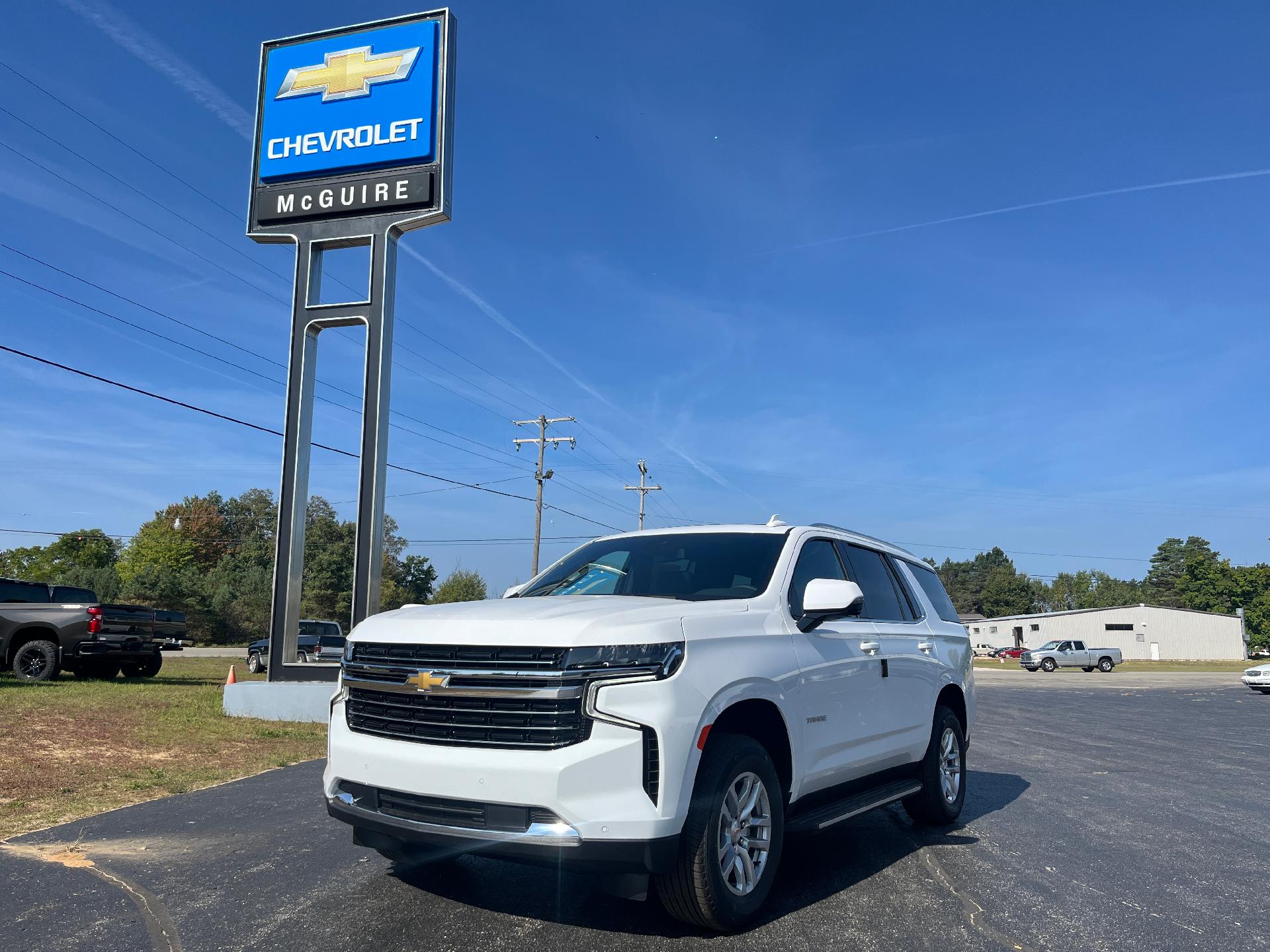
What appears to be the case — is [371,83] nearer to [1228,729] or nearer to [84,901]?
[84,901]

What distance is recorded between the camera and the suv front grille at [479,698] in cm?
386

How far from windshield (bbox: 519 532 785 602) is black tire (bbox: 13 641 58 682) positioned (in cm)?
1492

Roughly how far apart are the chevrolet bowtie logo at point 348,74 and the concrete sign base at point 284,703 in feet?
31.3

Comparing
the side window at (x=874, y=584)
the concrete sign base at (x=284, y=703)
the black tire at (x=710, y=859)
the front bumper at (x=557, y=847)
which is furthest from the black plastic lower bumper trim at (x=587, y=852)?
the concrete sign base at (x=284, y=703)

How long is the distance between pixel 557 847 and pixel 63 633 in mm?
16834

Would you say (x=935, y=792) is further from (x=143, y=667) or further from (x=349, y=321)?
(x=143, y=667)

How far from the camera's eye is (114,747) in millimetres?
9883

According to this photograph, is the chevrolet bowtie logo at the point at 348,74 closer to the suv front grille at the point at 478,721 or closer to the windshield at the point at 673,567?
the windshield at the point at 673,567

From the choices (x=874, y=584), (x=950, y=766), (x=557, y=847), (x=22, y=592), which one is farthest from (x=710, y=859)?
(x=22, y=592)

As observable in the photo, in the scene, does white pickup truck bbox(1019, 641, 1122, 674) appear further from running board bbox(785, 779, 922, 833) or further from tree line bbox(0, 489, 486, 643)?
running board bbox(785, 779, 922, 833)

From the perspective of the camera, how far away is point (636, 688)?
3.89 metres

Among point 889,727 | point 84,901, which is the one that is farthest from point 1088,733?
point 84,901

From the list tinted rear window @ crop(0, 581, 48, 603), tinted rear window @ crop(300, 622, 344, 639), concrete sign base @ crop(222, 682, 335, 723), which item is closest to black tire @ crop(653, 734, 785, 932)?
concrete sign base @ crop(222, 682, 335, 723)

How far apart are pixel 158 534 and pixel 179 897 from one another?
106 m
